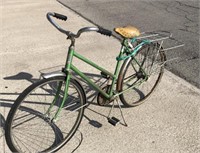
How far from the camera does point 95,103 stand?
388cm

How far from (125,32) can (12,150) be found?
1.75 m

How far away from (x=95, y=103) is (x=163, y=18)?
168 inches

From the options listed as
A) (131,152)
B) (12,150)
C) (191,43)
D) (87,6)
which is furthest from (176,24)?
(12,150)

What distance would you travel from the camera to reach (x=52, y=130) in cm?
334

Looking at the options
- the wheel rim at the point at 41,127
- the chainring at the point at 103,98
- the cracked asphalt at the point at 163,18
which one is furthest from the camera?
the cracked asphalt at the point at 163,18

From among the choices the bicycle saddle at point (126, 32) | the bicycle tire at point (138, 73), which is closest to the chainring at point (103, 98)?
the bicycle tire at point (138, 73)

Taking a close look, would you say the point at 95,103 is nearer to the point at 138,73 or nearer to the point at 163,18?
the point at 138,73

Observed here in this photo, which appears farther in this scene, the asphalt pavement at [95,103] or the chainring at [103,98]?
the chainring at [103,98]

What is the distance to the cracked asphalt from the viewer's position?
5.07 metres

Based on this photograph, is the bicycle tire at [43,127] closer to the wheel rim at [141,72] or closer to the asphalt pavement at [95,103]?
the asphalt pavement at [95,103]

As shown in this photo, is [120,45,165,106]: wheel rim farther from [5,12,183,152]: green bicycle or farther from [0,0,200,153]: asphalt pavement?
[0,0,200,153]: asphalt pavement

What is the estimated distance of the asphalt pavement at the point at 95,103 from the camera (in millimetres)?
3248

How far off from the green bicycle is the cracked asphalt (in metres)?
1.16

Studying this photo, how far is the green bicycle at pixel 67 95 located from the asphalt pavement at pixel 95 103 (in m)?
0.17
